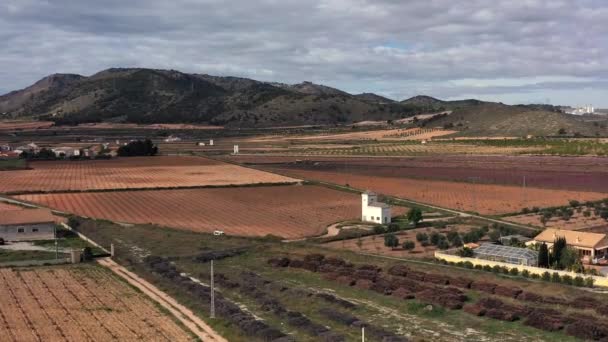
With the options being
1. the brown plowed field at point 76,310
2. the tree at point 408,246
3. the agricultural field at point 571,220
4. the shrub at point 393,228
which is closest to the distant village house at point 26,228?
the brown plowed field at point 76,310

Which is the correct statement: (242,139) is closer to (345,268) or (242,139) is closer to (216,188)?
(216,188)

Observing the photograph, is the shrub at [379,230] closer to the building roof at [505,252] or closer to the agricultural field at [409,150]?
the building roof at [505,252]

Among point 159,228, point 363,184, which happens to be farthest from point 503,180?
point 159,228

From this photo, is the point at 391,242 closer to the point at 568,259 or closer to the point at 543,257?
the point at 543,257

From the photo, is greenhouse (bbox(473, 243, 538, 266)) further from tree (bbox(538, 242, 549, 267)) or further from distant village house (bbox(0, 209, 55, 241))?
distant village house (bbox(0, 209, 55, 241))

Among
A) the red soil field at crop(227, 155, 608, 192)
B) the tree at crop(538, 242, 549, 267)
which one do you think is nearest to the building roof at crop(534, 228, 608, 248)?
the tree at crop(538, 242, 549, 267)

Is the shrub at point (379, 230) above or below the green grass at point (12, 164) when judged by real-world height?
below
